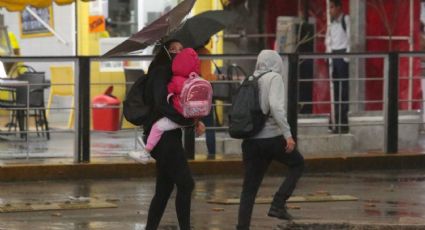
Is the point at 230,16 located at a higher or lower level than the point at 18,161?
higher

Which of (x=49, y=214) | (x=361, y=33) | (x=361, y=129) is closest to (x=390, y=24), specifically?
(x=361, y=33)

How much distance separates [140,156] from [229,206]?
2841 mm

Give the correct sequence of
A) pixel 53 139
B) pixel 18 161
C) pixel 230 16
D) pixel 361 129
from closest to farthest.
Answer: pixel 230 16 < pixel 18 161 < pixel 361 129 < pixel 53 139

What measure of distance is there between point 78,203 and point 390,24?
313 inches

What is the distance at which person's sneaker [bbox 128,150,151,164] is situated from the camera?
1390 cm

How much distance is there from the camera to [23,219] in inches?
416

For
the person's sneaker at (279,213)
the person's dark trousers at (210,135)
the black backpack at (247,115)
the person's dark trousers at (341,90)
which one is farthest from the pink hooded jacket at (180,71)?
the person's dark trousers at (341,90)

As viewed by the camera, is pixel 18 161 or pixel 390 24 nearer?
pixel 18 161

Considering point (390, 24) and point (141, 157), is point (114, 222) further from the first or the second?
point (390, 24)

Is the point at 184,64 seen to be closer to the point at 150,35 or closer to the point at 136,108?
the point at 150,35

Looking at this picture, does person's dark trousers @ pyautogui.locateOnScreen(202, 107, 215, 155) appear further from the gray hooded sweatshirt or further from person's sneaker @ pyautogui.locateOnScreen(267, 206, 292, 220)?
the gray hooded sweatshirt

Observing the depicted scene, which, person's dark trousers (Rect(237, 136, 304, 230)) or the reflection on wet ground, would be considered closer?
person's dark trousers (Rect(237, 136, 304, 230))

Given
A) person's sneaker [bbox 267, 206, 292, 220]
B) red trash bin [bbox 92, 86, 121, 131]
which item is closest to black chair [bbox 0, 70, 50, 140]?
red trash bin [bbox 92, 86, 121, 131]

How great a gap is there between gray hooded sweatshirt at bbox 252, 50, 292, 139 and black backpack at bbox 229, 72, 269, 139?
0.05 m
